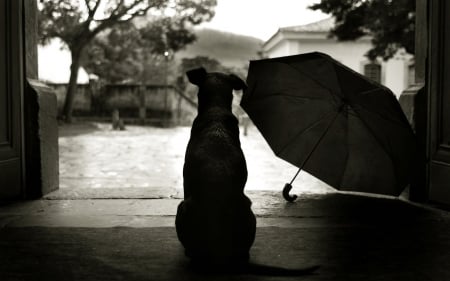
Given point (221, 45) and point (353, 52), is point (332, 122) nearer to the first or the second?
point (353, 52)

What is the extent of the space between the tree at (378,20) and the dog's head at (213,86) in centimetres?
→ 957

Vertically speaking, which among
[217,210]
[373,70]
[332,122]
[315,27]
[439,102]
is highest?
[315,27]

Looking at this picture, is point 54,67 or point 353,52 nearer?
point 353,52

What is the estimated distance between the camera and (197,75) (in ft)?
10.7

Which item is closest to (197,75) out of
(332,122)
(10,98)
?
(332,122)

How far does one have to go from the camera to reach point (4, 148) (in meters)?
4.48

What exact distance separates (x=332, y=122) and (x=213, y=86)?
1494 mm

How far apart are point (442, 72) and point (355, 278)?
2.58 m

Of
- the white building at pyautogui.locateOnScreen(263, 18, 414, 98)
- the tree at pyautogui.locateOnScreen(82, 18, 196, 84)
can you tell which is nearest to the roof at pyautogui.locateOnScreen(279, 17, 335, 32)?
the white building at pyautogui.locateOnScreen(263, 18, 414, 98)

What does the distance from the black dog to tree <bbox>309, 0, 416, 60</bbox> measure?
33.5ft

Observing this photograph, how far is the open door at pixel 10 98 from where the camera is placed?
176 inches

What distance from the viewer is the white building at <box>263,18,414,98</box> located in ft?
79.3

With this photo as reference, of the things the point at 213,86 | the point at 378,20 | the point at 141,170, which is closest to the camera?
the point at 213,86

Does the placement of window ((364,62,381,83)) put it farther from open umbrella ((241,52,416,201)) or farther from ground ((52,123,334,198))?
open umbrella ((241,52,416,201))
